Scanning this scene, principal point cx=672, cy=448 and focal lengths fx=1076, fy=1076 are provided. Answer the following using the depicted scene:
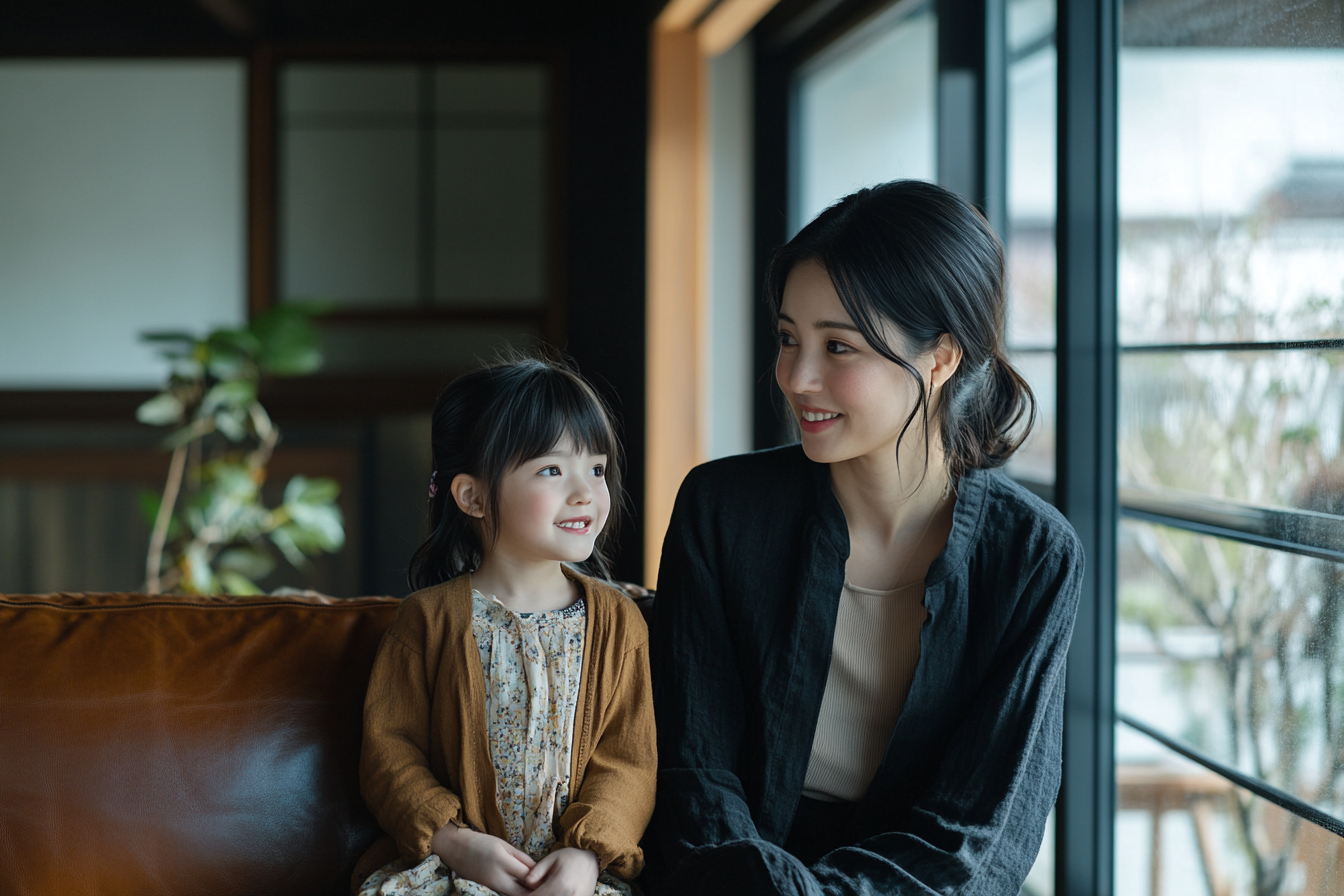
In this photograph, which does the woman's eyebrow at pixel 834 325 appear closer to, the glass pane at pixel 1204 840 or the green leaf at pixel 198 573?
the glass pane at pixel 1204 840

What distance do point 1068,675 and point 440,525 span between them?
103cm

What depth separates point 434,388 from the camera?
408cm

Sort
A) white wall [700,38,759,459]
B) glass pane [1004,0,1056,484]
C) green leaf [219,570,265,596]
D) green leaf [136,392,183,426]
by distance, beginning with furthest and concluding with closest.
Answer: white wall [700,38,759,459]
green leaf [136,392,183,426]
green leaf [219,570,265,596]
glass pane [1004,0,1056,484]

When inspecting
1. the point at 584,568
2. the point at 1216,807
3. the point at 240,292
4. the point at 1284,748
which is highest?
the point at 240,292

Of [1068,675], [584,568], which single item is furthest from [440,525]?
[1068,675]

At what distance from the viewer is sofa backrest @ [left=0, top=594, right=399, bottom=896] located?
53.3 inches

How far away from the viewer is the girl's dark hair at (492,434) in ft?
4.18

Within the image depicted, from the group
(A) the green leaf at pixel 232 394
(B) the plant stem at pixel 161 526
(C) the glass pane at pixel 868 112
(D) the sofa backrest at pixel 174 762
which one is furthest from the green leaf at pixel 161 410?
(C) the glass pane at pixel 868 112

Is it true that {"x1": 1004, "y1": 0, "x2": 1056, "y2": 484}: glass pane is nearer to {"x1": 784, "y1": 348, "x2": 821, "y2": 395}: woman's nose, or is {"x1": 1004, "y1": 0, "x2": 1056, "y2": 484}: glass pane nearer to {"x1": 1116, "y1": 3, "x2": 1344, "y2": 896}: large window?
{"x1": 1116, "y1": 3, "x2": 1344, "y2": 896}: large window

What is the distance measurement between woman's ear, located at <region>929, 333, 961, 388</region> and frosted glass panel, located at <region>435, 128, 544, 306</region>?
306cm

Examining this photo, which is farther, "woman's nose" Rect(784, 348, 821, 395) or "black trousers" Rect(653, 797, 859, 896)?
"woman's nose" Rect(784, 348, 821, 395)

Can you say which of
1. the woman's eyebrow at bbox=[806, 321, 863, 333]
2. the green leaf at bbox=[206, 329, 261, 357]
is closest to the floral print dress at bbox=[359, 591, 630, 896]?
the woman's eyebrow at bbox=[806, 321, 863, 333]

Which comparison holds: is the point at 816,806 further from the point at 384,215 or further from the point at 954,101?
the point at 384,215

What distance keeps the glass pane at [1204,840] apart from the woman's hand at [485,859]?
0.88 m
